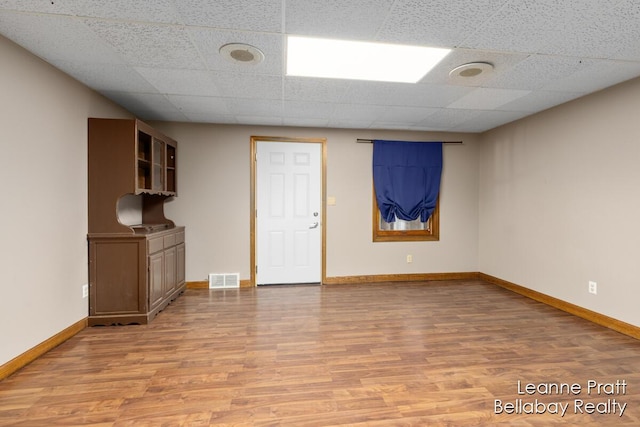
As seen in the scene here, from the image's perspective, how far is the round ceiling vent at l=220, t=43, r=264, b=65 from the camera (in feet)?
7.16

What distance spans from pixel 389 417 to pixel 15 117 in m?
3.11

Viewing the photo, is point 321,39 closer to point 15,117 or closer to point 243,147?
point 15,117

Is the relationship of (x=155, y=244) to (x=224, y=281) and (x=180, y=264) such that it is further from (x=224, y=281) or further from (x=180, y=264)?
(x=224, y=281)

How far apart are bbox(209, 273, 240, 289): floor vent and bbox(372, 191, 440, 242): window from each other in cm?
212

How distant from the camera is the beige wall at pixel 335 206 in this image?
4270 millimetres

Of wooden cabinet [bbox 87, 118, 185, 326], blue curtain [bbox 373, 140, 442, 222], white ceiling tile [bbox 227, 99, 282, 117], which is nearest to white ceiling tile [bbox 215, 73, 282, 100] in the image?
white ceiling tile [bbox 227, 99, 282, 117]

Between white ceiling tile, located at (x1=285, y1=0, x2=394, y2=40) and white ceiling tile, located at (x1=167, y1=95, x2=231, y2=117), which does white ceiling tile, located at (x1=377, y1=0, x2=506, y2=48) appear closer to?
white ceiling tile, located at (x1=285, y1=0, x2=394, y2=40)

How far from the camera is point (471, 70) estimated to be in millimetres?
2545

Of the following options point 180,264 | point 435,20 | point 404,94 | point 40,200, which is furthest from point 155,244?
point 435,20

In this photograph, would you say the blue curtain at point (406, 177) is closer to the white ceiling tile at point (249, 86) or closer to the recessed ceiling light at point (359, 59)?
the recessed ceiling light at point (359, 59)

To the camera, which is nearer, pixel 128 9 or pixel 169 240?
pixel 128 9

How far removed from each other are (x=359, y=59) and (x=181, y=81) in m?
1.63

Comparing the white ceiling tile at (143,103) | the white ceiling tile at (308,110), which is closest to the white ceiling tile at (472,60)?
the white ceiling tile at (308,110)

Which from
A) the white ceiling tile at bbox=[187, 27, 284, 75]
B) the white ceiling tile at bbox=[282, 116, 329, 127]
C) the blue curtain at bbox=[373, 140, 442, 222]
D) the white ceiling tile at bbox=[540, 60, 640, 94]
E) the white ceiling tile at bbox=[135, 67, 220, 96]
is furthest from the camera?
the blue curtain at bbox=[373, 140, 442, 222]
